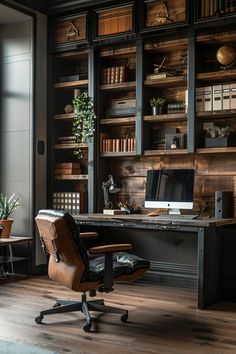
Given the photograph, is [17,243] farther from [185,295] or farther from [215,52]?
[215,52]

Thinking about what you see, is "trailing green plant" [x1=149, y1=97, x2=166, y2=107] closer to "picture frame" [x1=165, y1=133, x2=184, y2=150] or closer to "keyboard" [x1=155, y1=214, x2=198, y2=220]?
"picture frame" [x1=165, y1=133, x2=184, y2=150]

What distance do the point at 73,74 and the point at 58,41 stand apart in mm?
507

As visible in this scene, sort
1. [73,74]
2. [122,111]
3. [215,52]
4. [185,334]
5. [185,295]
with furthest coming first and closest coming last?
1. [73,74]
2. [122,111]
3. [215,52]
4. [185,295]
5. [185,334]

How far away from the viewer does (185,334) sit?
3.57 m

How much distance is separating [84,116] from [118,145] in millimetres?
504

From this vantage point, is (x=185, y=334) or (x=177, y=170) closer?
(x=185, y=334)

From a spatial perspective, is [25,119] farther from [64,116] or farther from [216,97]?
[216,97]

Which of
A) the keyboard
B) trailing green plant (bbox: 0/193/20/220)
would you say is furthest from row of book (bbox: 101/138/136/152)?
trailing green plant (bbox: 0/193/20/220)

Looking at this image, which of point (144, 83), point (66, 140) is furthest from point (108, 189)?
point (144, 83)

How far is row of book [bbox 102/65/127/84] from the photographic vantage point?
5.61 metres

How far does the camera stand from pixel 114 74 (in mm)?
5660

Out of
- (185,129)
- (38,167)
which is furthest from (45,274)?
(185,129)

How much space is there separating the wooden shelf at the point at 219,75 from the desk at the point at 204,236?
144 centimetres

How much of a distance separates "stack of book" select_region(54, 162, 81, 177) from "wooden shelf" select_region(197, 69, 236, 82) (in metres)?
1.81
